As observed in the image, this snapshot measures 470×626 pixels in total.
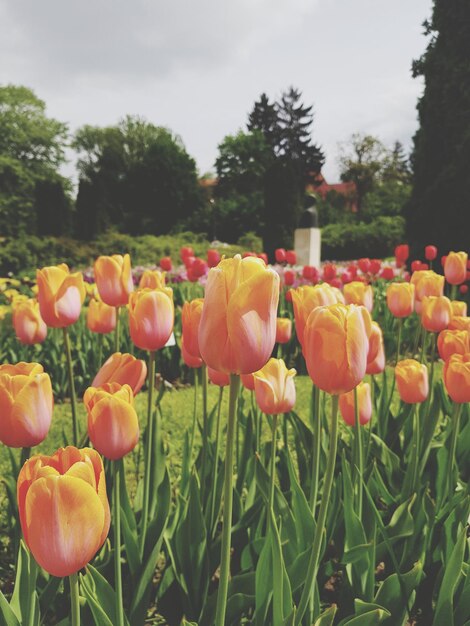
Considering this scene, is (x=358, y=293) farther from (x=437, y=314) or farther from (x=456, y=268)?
(x=456, y=268)

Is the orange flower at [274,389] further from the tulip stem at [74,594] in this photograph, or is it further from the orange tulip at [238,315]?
the tulip stem at [74,594]

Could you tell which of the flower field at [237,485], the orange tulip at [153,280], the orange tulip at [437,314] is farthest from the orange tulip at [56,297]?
the orange tulip at [437,314]

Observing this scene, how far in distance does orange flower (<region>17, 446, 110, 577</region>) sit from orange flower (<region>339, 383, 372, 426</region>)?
1029 mm

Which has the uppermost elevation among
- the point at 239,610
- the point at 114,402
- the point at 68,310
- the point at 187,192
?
the point at 187,192

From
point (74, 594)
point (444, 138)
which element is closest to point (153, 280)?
point (74, 594)

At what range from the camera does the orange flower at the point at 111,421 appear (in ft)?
3.75

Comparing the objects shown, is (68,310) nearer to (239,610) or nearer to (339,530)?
(239,610)

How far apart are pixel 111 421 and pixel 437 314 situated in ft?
4.84

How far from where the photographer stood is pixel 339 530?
1.80 meters

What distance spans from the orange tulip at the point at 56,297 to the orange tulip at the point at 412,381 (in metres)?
1.11

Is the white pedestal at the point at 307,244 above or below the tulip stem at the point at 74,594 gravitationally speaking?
above

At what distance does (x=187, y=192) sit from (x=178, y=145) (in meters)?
6.06

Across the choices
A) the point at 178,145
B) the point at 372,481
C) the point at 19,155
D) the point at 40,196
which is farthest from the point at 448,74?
the point at 178,145

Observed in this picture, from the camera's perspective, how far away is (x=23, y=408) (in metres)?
1.14
